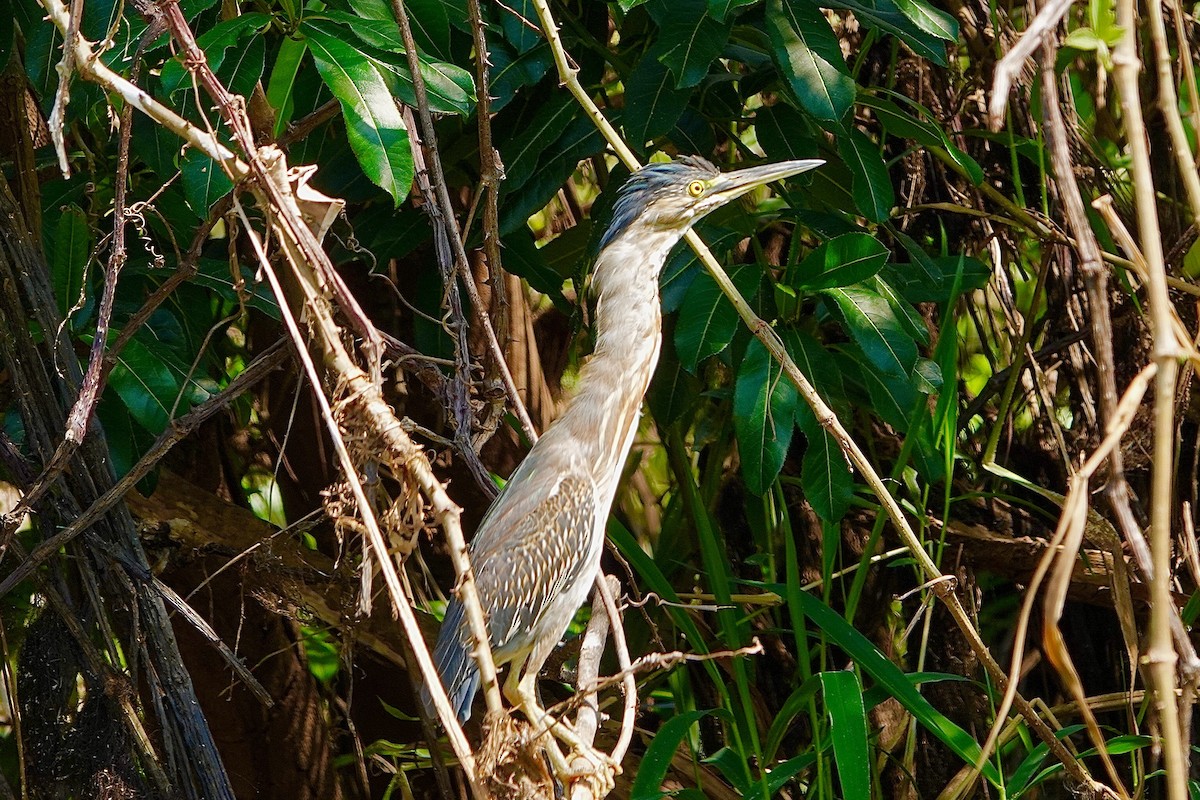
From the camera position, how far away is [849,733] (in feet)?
6.15

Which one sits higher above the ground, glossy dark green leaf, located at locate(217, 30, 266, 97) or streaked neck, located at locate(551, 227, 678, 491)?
glossy dark green leaf, located at locate(217, 30, 266, 97)

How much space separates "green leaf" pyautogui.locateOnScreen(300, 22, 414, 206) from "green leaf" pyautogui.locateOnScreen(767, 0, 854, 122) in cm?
66

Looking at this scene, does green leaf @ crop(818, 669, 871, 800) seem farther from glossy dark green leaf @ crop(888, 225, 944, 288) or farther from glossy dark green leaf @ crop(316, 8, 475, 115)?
glossy dark green leaf @ crop(316, 8, 475, 115)

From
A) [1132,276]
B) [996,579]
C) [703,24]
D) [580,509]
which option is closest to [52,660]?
[580,509]

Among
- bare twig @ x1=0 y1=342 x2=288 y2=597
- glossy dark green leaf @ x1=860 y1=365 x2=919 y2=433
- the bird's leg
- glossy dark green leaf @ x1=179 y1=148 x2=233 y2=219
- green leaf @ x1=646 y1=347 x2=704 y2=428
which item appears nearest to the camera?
the bird's leg

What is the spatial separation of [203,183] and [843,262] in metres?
1.07

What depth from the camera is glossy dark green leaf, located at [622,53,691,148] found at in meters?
2.02

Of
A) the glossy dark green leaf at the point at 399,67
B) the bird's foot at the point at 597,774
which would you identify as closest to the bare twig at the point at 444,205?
the glossy dark green leaf at the point at 399,67

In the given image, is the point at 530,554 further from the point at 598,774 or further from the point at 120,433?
the point at 120,433

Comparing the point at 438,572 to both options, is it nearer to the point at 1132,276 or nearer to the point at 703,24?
the point at 703,24

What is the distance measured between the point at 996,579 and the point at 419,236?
179cm

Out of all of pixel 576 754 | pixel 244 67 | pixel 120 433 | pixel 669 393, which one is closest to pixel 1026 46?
pixel 576 754

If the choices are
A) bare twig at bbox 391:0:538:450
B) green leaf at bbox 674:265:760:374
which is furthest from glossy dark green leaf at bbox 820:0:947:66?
bare twig at bbox 391:0:538:450

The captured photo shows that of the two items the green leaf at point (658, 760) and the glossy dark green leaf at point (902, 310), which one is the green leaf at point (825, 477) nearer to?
the glossy dark green leaf at point (902, 310)
